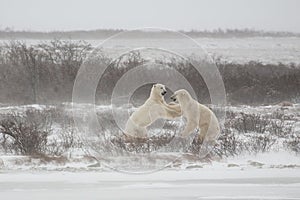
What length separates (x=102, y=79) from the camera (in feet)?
64.5

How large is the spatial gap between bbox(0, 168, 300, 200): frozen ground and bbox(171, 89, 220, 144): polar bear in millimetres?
1940

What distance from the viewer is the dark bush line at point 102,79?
19.3 m

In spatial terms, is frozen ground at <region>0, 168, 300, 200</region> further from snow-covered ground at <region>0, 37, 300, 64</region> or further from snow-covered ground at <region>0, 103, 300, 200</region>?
snow-covered ground at <region>0, 37, 300, 64</region>

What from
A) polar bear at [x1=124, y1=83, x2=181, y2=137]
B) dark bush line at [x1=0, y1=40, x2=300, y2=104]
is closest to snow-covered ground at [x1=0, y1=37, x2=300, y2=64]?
dark bush line at [x1=0, y1=40, x2=300, y2=104]

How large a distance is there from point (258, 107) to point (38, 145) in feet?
30.3

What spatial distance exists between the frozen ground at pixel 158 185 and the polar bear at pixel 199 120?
6.36ft

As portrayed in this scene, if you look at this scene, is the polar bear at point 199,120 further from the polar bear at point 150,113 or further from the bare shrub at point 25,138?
the bare shrub at point 25,138

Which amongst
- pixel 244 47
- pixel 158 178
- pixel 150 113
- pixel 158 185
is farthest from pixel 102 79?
pixel 244 47

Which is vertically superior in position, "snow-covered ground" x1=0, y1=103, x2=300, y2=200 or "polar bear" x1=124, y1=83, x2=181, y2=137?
"polar bear" x1=124, y1=83, x2=181, y2=137

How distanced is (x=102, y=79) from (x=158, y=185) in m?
12.6

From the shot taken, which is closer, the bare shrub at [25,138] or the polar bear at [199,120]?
the bare shrub at [25,138]

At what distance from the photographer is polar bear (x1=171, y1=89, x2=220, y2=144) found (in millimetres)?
10391

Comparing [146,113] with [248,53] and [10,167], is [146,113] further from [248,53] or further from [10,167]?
[248,53]

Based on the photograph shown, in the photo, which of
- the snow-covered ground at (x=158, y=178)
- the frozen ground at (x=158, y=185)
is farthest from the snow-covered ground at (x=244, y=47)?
the frozen ground at (x=158, y=185)
